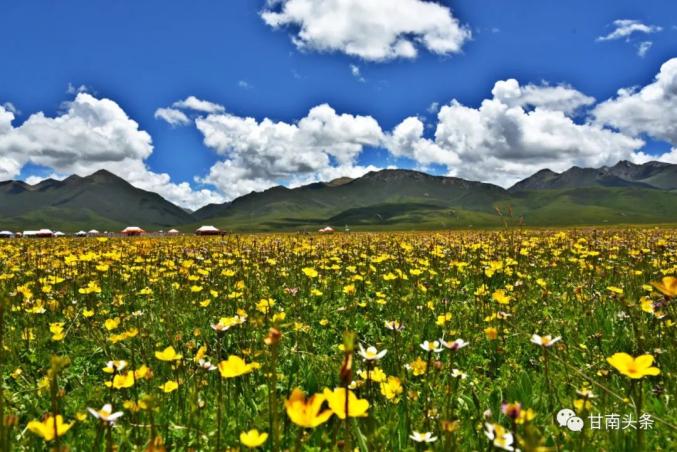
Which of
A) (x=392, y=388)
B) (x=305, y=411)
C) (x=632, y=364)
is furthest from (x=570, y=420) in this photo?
(x=305, y=411)

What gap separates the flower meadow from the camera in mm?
2188

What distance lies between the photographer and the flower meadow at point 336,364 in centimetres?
219

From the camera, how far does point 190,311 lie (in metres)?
6.91

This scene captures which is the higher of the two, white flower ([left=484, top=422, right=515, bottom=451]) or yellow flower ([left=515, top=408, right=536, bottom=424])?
yellow flower ([left=515, top=408, right=536, bottom=424])

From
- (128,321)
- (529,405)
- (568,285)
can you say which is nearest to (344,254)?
(568,285)

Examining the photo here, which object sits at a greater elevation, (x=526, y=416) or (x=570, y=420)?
(x=526, y=416)

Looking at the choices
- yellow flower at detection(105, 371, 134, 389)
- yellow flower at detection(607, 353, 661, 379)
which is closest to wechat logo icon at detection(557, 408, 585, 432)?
yellow flower at detection(607, 353, 661, 379)

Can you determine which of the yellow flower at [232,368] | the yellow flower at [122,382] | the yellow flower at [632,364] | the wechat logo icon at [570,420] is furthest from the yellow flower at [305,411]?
the wechat logo icon at [570,420]

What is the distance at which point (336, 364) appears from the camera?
14.5ft

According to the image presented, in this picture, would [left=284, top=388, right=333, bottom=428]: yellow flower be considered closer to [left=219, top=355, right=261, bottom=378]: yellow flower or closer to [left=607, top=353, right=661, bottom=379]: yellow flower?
[left=219, top=355, right=261, bottom=378]: yellow flower

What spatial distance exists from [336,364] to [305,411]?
287cm

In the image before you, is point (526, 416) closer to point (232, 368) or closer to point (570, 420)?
point (232, 368)

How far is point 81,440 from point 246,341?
226 cm

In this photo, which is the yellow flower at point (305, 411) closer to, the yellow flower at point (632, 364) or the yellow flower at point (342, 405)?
the yellow flower at point (342, 405)
